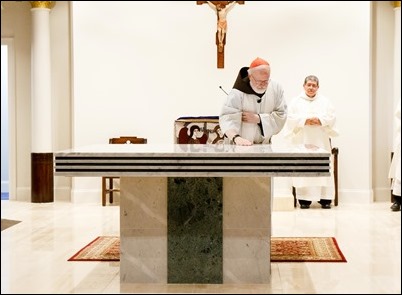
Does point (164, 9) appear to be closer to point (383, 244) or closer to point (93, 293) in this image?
point (383, 244)

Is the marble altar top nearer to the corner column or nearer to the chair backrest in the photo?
the chair backrest

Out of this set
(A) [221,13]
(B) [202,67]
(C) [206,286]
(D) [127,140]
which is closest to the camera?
(C) [206,286]

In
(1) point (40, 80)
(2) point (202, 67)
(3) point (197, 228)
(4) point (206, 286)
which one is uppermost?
(2) point (202, 67)

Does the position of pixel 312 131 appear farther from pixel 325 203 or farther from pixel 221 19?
pixel 221 19

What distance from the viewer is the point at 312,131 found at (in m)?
8.80

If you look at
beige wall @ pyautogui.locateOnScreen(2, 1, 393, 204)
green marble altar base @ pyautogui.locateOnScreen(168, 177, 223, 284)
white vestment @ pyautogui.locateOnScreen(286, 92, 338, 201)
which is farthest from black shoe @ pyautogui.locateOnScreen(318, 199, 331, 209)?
green marble altar base @ pyautogui.locateOnScreen(168, 177, 223, 284)

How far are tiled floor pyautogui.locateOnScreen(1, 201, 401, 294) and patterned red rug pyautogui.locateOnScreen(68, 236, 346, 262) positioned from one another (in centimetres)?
10

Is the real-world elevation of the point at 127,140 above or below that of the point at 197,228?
above

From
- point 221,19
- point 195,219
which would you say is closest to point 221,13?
point 221,19

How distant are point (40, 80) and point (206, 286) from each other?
585 cm

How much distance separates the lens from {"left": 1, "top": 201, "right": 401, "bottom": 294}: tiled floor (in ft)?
13.9

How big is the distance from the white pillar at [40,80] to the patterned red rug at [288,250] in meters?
3.47

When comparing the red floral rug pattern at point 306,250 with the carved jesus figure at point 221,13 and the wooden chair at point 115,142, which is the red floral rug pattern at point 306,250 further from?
the carved jesus figure at point 221,13

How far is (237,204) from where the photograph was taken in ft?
14.1
